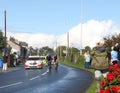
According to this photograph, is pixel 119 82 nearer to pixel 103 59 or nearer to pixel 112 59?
pixel 103 59

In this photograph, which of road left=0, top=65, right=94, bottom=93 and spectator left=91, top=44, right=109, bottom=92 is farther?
road left=0, top=65, right=94, bottom=93

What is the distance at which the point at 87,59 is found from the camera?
39594 millimetres

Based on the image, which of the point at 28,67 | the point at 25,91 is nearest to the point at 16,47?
the point at 28,67

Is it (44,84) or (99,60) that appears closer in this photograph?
(99,60)

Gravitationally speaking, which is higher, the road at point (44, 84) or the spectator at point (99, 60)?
the spectator at point (99, 60)

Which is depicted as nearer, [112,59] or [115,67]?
[115,67]

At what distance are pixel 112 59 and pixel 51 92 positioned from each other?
3.25m

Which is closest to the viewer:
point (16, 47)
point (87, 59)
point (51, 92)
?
point (51, 92)

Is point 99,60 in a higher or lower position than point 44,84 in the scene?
higher

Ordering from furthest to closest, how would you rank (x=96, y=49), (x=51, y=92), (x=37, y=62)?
1. (x=37, y=62)
2. (x=51, y=92)
3. (x=96, y=49)

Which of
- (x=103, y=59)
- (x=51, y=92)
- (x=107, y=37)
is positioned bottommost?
(x=51, y=92)

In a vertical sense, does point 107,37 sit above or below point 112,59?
above

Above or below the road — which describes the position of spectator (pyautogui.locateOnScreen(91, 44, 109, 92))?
above

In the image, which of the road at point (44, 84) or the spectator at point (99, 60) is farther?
the road at point (44, 84)
